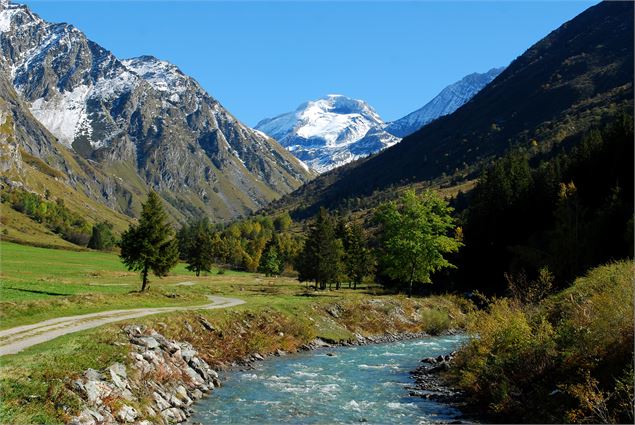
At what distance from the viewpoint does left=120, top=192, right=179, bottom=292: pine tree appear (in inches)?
2271

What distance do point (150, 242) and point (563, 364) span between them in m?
45.5

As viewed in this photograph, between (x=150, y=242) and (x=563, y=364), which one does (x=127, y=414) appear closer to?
(x=563, y=364)

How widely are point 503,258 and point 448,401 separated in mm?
61592

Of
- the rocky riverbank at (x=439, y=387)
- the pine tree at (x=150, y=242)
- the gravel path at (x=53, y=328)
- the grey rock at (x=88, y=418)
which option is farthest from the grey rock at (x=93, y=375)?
the pine tree at (x=150, y=242)

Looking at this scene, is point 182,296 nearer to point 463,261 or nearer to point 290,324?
point 290,324

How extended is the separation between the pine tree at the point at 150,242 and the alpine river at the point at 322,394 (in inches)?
918

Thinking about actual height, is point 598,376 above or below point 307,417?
above

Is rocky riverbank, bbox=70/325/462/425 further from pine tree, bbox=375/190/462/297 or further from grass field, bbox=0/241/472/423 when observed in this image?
pine tree, bbox=375/190/462/297

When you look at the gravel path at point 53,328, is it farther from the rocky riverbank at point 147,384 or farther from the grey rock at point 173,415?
the grey rock at point 173,415

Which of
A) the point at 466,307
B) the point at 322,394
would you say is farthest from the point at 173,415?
the point at 466,307

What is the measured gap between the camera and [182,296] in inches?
2311

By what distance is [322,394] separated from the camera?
94.9 feet

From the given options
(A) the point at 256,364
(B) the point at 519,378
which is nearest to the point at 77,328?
(A) the point at 256,364

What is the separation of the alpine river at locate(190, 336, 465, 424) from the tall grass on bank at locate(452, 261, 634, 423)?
2687 millimetres
